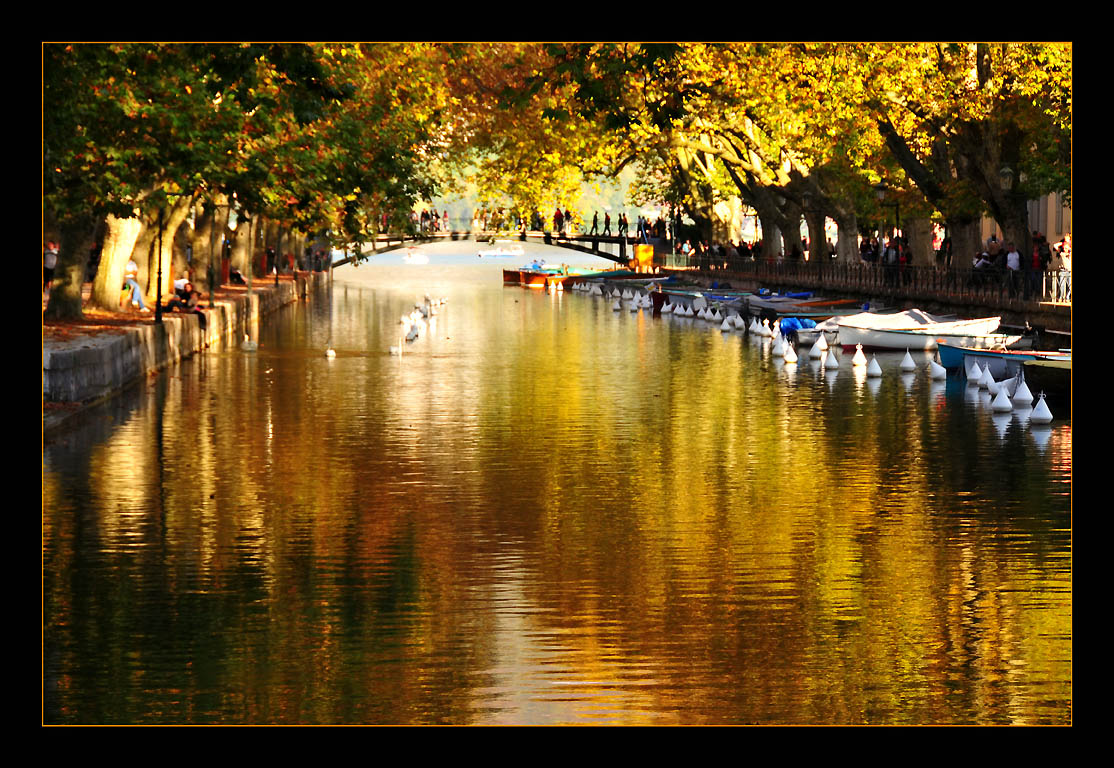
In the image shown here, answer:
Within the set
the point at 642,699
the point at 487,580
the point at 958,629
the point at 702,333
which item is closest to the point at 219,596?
the point at 487,580

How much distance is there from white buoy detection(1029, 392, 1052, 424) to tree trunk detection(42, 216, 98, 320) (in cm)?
1791

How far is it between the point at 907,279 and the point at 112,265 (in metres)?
24.5

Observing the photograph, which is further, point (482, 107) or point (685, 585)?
point (482, 107)

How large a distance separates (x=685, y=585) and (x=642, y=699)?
3524mm

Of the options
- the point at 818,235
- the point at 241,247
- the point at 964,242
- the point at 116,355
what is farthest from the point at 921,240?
the point at 116,355

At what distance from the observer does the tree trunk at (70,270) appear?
36438mm

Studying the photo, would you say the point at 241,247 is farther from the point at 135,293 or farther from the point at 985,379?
the point at 985,379

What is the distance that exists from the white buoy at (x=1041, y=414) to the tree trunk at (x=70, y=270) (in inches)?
705

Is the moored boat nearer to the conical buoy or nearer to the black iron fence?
the conical buoy

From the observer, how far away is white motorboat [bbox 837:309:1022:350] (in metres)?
41.2

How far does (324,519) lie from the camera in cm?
1769

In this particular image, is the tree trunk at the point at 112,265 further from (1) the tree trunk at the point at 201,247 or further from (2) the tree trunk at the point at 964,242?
(2) the tree trunk at the point at 964,242

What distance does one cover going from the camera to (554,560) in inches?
608
